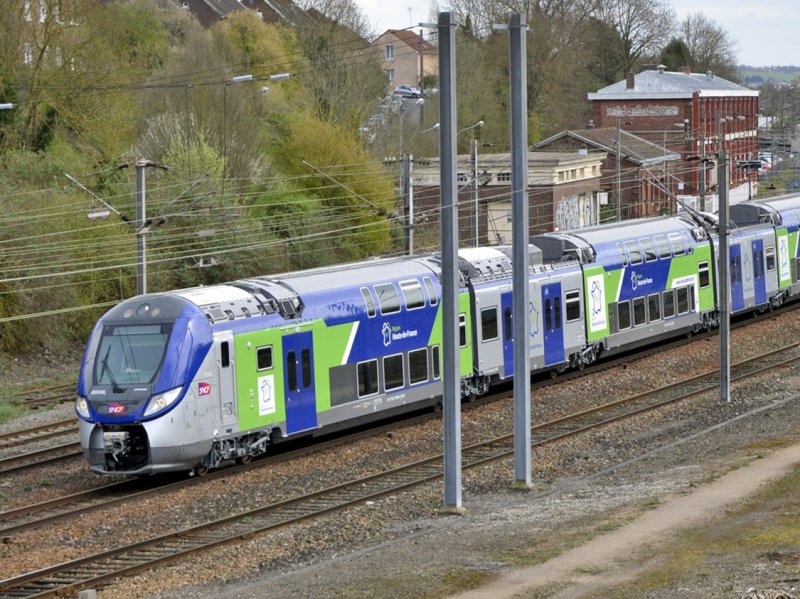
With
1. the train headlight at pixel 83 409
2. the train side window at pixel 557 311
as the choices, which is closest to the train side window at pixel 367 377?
the train headlight at pixel 83 409

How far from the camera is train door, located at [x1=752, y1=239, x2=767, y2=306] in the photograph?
4138 centimetres

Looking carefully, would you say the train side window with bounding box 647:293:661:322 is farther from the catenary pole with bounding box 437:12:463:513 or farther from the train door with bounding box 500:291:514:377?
the catenary pole with bounding box 437:12:463:513

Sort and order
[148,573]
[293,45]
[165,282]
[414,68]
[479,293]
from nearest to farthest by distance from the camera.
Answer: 1. [148,573]
2. [479,293]
3. [165,282]
4. [293,45]
5. [414,68]

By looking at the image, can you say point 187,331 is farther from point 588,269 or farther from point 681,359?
point 681,359

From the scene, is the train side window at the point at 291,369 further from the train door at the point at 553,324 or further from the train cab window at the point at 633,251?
the train cab window at the point at 633,251

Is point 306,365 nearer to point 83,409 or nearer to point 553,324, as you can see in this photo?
point 83,409

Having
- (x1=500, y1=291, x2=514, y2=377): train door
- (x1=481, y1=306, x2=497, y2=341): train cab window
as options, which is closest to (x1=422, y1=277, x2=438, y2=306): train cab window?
(x1=481, y1=306, x2=497, y2=341): train cab window

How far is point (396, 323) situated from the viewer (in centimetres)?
2595

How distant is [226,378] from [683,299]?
19.0 meters

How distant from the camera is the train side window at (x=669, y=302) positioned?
36.4 meters

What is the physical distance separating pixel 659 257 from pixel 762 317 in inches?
321

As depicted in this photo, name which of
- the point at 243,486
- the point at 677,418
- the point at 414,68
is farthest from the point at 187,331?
the point at 414,68

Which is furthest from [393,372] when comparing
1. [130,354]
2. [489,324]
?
[130,354]

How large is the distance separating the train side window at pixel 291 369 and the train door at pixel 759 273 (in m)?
22.0
